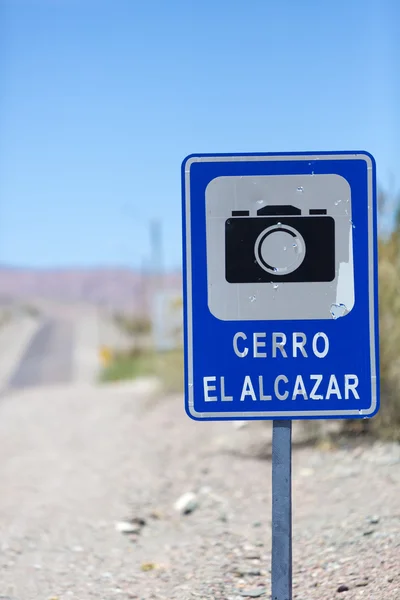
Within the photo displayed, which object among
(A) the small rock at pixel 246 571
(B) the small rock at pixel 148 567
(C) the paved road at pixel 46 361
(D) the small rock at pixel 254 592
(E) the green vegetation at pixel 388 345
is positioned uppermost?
(E) the green vegetation at pixel 388 345

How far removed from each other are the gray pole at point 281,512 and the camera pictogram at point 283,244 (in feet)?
1.61

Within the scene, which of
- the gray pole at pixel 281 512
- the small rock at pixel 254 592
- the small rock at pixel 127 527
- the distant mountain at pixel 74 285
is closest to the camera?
the gray pole at pixel 281 512

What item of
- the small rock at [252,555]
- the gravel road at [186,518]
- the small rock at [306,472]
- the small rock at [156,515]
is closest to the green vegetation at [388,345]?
the gravel road at [186,518]

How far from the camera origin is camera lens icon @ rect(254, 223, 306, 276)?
275 cm

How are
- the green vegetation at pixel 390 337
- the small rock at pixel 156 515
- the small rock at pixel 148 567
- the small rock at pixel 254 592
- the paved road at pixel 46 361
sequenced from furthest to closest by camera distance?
the paved road at pixel 46 361 → the green vegetation at pixel 390 337 → the small rock at pixel 156 515 → the small rock at pixel 148 567 → the small rock at pixel 254 592

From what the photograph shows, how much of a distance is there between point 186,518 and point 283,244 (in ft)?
14.5

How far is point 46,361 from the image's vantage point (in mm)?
43531

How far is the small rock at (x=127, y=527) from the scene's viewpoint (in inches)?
249

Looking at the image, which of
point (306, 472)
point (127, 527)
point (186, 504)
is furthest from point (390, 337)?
point (127, 527)

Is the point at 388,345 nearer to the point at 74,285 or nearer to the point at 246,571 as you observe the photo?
the point at 246,571

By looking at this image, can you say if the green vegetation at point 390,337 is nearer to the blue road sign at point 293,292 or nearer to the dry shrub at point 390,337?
the dry shrub at point 390,337

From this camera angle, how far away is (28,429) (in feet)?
44.4

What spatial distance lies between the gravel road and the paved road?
18547 millimetres

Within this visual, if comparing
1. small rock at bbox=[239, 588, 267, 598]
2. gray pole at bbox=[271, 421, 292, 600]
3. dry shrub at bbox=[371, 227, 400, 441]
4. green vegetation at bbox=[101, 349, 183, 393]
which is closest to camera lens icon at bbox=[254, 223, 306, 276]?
gray pole at bbox=[271, 421, 292, 600]
